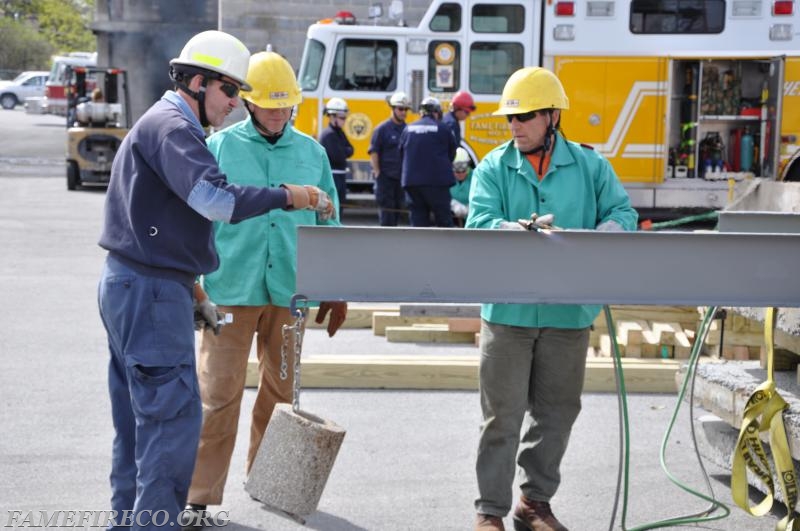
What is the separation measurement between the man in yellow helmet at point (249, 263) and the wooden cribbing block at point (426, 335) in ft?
13.9

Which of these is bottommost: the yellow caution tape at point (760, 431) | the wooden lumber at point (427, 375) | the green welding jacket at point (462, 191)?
the wooden lumber at point (427, 375)

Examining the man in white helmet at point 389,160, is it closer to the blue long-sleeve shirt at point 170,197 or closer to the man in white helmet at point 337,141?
the man in white helmet at point 337,141

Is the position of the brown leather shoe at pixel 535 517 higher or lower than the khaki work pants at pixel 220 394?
lower

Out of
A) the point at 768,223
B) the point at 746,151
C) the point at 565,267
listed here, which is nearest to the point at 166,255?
the point at 565,267

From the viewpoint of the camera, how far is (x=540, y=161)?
5.30 m

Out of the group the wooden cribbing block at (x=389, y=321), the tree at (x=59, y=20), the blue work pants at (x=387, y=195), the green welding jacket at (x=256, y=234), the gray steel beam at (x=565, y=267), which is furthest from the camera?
the tree at (x=59, y=20)

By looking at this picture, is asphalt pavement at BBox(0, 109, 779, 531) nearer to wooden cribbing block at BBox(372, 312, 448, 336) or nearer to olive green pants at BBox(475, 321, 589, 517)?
wooden cribbing block at BBox(372, 312, 448, 336)

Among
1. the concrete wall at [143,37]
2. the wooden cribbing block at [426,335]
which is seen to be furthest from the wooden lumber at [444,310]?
the concrete wall at [143,37]

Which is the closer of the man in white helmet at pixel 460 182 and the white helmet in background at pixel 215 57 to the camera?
the white helmet in background at pixel 215 57

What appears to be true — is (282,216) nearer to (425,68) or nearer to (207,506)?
(207,506)

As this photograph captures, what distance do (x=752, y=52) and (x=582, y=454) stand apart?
11.5m

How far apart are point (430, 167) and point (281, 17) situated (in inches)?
511

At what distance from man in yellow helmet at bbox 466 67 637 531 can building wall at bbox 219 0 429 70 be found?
20.7 m

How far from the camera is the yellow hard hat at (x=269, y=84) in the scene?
18.1 feet
